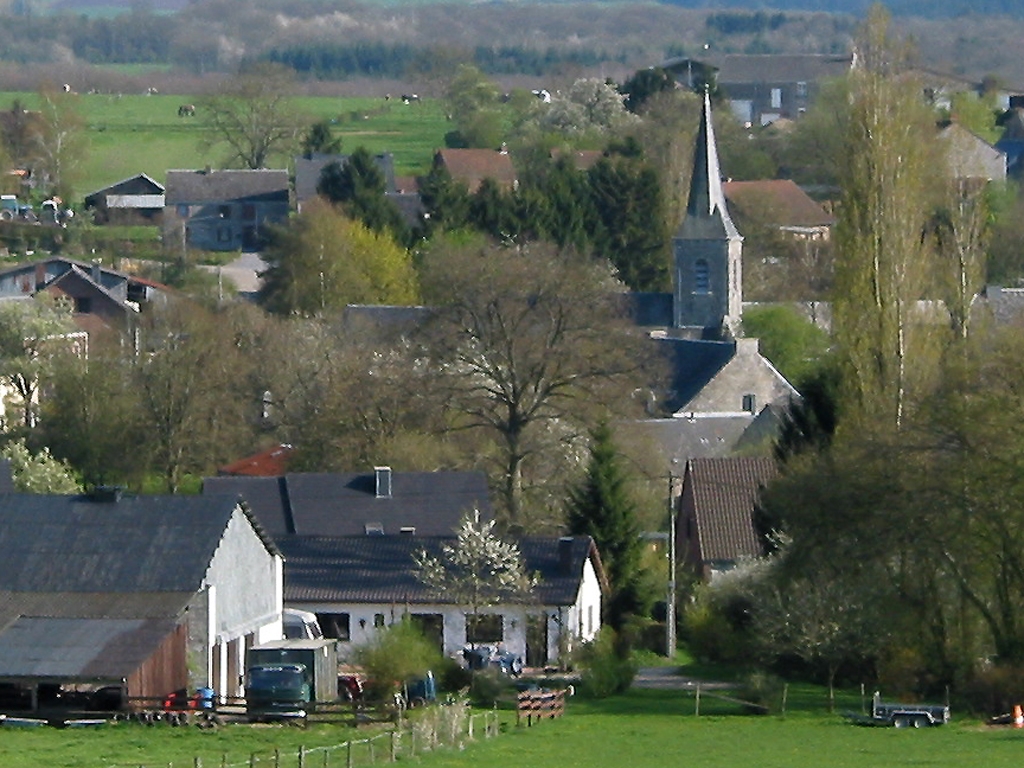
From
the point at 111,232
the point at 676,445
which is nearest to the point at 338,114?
the point at 111,232

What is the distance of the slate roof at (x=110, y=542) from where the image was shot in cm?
3300

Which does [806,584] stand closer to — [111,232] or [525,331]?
[525,331]

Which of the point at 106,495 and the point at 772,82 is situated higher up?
the point at 772,82

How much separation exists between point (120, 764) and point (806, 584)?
38.6 feet

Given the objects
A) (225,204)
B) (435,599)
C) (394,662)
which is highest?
(225,204)

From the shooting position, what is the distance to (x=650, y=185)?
8831cm

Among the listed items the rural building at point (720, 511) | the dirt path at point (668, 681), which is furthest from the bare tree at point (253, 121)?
the dirt path at point (668, 681)

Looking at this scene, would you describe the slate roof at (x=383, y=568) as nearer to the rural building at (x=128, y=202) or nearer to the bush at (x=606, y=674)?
the bush at (x=606, y=674)

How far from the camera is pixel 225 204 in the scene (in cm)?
10525

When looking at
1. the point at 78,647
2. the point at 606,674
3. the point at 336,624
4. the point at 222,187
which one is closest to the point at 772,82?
the point at 222,187

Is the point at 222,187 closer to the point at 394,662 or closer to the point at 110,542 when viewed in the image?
the point at 110,542

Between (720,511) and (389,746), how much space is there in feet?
68.6

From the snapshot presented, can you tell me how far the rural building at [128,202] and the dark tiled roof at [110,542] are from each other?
7001cm

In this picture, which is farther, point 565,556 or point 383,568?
point 383,568
